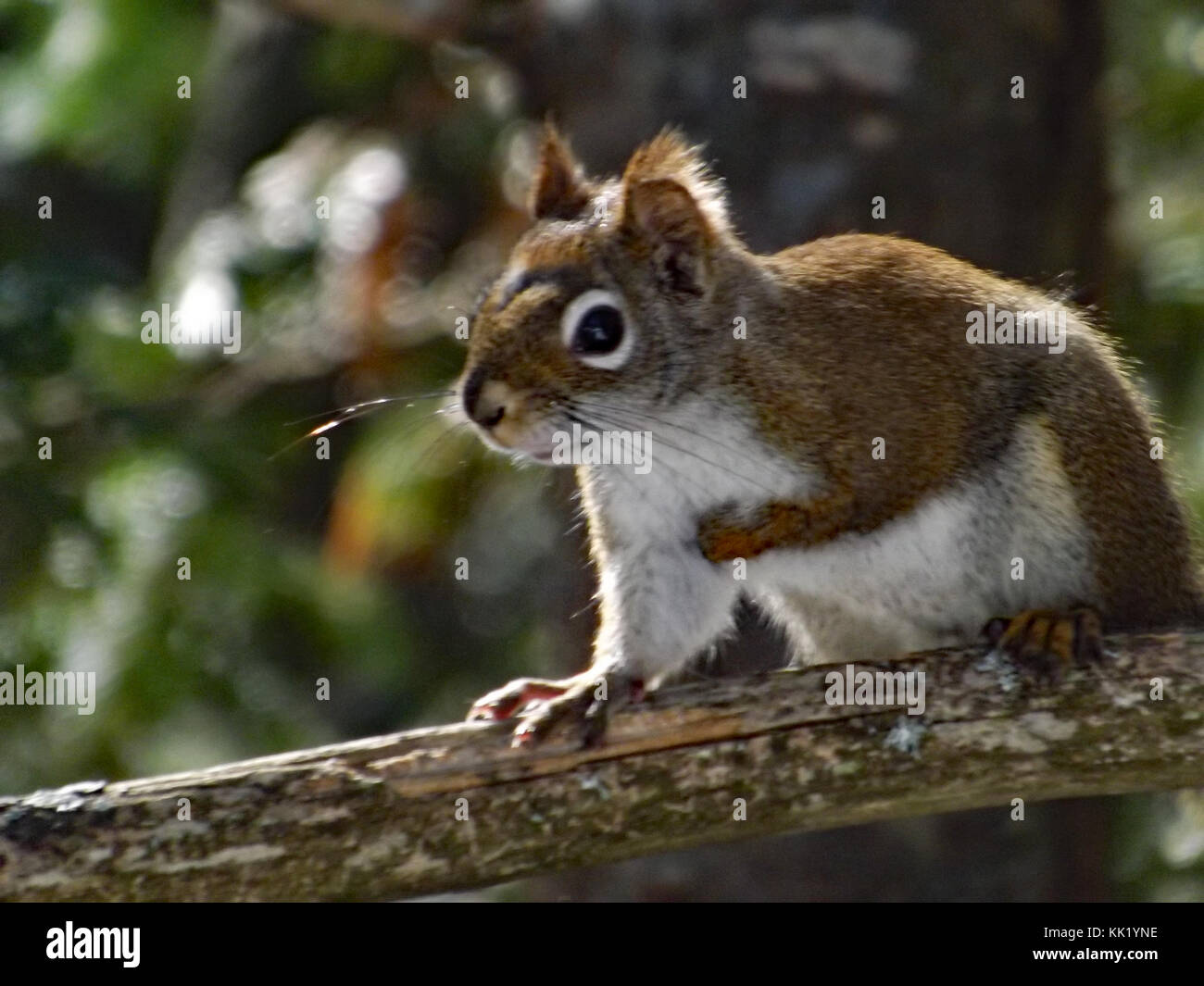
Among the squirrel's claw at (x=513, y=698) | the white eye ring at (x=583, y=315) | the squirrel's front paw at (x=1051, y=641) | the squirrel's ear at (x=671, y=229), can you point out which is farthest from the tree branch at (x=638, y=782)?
the squirrel's ear at (x=671, y=229)

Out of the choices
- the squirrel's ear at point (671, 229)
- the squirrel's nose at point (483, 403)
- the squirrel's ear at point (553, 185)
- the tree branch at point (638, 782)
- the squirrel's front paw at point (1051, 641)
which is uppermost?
the squirrel's ear at point (553, 185)

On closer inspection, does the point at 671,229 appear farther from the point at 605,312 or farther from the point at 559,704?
the point at 559,704

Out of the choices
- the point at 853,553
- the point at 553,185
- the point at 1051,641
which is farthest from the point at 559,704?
the point at 553,185

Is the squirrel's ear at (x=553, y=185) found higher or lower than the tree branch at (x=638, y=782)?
higher

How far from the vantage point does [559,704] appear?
8.91 feet

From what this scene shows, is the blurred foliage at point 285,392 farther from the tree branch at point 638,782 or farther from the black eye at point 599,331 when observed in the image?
the tree branch at point 638,782

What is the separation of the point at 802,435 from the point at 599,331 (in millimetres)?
371

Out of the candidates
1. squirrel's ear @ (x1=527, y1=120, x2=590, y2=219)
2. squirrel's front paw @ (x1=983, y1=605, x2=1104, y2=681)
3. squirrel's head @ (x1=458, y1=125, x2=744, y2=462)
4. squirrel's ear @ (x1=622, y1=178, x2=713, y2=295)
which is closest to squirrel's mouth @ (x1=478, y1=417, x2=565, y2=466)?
squirrel's head @ (x1=458, y1=125, x2=744, y2=462)

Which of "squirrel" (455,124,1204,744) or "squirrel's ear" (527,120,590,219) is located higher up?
"squirrel's ear" (527,120,590,219)

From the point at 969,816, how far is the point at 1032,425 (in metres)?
1.22

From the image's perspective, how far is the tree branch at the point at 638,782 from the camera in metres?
2.48

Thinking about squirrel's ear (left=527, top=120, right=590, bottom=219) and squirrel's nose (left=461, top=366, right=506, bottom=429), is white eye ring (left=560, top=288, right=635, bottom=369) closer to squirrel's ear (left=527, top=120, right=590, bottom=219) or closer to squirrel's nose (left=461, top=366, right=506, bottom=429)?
squirrel's nose (left=461, top=366, right=506, bottom=429)

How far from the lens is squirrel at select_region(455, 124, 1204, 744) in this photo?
274cm

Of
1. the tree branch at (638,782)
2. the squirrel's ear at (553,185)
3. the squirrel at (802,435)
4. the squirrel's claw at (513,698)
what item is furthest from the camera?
the squirrel's ear at (553,185)
